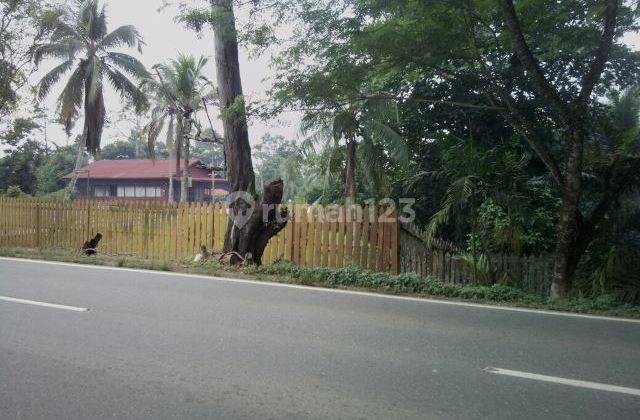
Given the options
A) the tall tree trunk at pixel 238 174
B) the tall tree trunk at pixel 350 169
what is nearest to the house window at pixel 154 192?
the tall tree trunk at pixel 350 169

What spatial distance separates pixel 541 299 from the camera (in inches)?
313

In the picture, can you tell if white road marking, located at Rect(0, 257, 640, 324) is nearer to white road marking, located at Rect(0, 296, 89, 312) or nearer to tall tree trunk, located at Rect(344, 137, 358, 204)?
white road marking, located at Rect(0, 296, 89, 312)

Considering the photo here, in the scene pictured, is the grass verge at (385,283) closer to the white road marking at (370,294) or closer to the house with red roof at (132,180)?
the white road marking at (370,294)

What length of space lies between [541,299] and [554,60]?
27.2 ft

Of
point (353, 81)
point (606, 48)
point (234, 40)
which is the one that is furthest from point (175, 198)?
point (606, 48)

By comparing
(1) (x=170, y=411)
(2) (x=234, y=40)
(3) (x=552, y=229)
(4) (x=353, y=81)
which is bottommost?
(1) (x=170, y=411)

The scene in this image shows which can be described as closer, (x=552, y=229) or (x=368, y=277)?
(x=368, y=277)

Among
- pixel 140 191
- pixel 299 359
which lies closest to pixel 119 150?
pixel 140 191

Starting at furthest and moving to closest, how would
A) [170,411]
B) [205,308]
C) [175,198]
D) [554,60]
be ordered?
1. [175,198]
2. [554,60]
3. [205,308]
4. [170,411]

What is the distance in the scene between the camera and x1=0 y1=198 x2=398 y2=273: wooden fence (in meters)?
10.5

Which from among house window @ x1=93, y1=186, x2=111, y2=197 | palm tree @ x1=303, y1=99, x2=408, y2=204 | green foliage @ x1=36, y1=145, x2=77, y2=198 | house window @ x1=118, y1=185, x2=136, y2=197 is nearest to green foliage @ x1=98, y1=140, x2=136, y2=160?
green foliage @ x1=36, y1=145, x2=77, y2=198

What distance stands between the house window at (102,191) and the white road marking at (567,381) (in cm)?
4171

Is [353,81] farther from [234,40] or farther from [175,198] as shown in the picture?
[175,198]

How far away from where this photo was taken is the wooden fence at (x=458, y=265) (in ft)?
30.8
